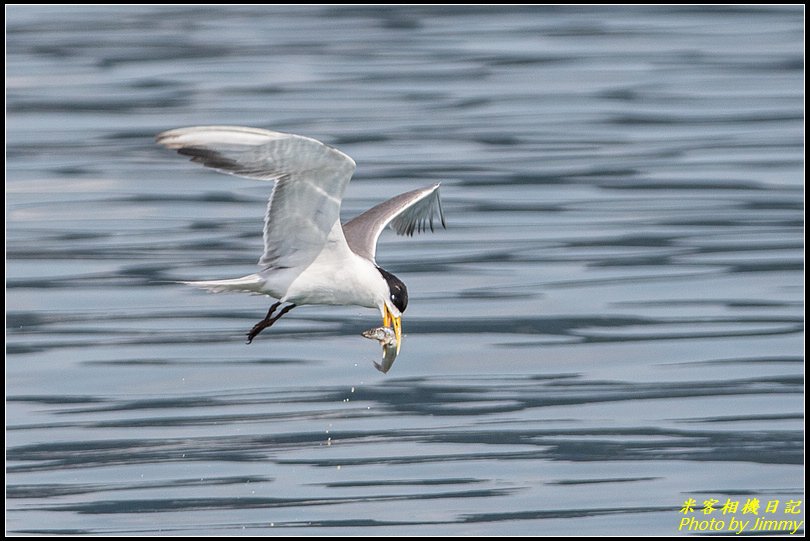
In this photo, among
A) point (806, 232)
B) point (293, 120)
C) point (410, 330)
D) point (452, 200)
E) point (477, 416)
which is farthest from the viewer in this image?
point (293, 120)

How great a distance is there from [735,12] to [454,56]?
27.6ft

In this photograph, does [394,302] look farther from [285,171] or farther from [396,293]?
[285,171]

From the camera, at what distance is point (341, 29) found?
1427 inches

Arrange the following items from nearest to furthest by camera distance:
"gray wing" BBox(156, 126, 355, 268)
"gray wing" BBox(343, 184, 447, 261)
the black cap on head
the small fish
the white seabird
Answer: "gray wing" BBox(156, 126, 355, 268)
the white seabird
the small fish
the black cap on head
"gray wing" BBox(343, 184, 447, 261)

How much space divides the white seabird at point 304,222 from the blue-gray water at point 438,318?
1.15 m

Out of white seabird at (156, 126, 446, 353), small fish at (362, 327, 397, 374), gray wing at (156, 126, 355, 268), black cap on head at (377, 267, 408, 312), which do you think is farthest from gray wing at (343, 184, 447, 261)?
gray wing at (156, 126, 355, 268)

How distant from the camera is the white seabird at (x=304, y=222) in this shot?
29.5ft

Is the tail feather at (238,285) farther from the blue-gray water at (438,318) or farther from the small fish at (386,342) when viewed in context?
the blue-gray water at (438,318)

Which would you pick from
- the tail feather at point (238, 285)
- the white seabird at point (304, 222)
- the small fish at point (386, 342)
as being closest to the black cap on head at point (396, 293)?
the white seabird at point (304, 222)

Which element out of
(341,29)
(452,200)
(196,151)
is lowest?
(341,29)

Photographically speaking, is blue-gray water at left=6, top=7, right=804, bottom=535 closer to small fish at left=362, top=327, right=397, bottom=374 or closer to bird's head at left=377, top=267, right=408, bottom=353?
small fish at left=362, top=327, right=397, bottom=374

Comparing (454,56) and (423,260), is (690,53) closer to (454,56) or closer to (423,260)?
(454,56)

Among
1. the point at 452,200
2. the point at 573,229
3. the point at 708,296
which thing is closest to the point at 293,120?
the point at 452,200

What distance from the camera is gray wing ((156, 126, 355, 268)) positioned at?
8.83 metres
